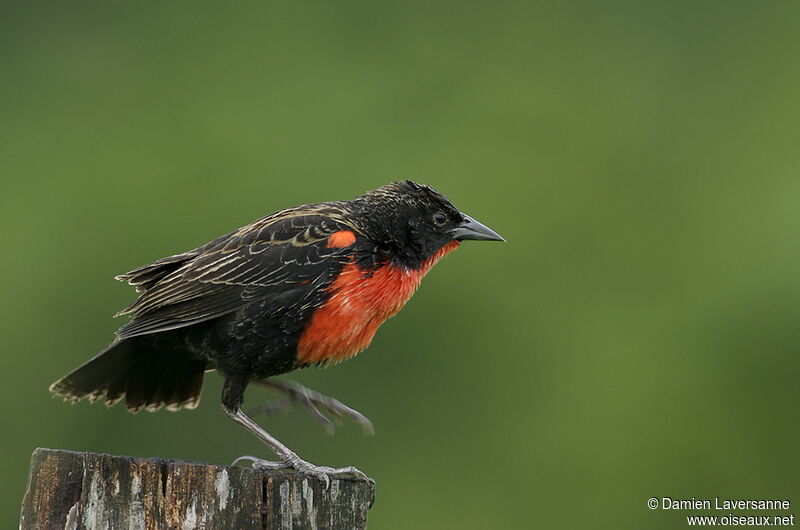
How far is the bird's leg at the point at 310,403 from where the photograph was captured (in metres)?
6.99

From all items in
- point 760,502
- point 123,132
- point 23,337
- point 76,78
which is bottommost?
point 760,502

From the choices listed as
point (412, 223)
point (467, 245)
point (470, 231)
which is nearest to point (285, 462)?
point (412, 223)

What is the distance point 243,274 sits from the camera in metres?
6.41

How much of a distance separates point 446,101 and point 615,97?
2378 millimetres

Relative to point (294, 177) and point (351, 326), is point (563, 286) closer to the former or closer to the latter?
point (294, 177)

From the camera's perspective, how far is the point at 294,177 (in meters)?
13.2

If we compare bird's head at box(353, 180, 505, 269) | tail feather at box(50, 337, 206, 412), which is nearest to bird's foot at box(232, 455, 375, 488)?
tail feather at box(50, 337, 206, 412)

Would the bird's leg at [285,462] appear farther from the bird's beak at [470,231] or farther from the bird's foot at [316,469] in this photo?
the bird's beak at [470,231]

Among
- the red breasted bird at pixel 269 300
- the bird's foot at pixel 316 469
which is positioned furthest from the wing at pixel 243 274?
the bird's foot at pixel 316 469

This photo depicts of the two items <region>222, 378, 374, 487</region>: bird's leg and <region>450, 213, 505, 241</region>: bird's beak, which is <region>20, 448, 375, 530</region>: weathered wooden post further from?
<region>450, 213, 505, 241</region>: bird's beak

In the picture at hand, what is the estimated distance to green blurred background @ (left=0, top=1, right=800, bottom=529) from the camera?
11.9 meters

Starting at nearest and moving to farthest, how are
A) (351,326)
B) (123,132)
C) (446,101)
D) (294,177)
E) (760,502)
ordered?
(351,326) < (760,502) < (294,177) < (123,132) < (446,101)

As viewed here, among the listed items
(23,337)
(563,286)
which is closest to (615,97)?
(563,286)

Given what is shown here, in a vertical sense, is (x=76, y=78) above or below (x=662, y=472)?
above
